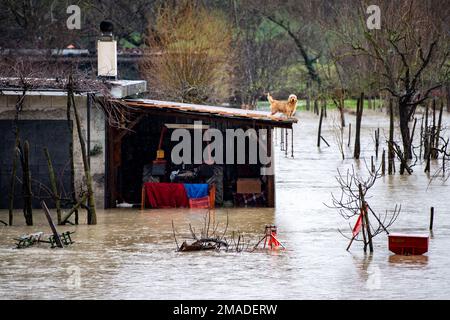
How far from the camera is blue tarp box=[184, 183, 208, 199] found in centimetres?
3409

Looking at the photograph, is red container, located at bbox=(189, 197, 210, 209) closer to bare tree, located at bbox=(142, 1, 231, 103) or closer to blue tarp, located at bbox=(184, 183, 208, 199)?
blue tarp, located at bbox=(184, 183, 208, 199)

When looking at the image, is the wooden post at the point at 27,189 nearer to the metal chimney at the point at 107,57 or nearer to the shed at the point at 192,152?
the shed at the point at 192,152

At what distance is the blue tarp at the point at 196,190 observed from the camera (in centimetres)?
3409

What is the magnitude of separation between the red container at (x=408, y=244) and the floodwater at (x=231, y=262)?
19 cm

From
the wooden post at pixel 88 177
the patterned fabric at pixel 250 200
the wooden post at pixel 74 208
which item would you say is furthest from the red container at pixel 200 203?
the wooden post at pixel 74 208

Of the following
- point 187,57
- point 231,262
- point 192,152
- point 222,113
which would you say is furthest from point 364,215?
point 187,57

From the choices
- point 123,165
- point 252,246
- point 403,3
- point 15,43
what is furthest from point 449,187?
point 15,43

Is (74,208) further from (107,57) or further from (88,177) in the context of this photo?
(107,57)
